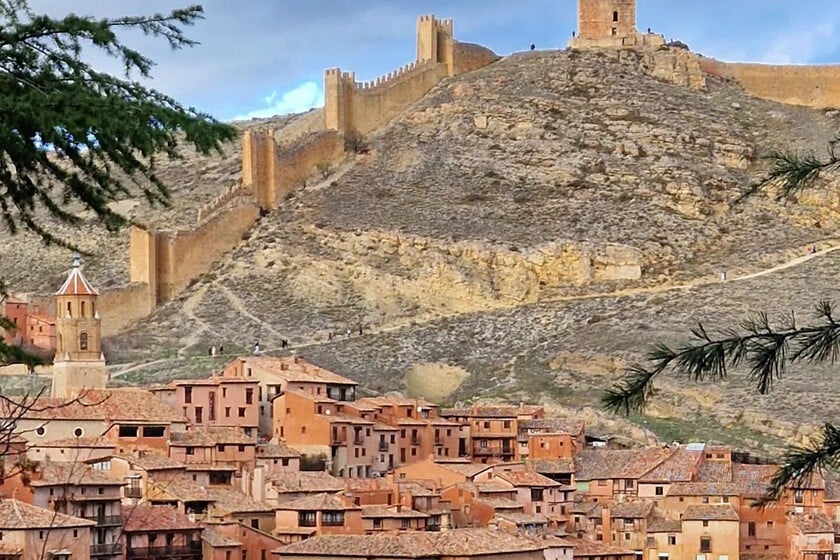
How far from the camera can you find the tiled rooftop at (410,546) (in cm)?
4991

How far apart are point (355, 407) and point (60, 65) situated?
180 ft

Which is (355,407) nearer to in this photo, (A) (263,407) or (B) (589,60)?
(A) (263,407)

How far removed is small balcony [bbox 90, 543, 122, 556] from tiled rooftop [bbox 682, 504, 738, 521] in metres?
17.5

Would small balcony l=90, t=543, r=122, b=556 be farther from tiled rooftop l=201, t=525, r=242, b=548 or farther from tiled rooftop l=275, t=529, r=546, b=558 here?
tiled rooftop l=275, t=529, r=546, b=558

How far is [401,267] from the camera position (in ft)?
285

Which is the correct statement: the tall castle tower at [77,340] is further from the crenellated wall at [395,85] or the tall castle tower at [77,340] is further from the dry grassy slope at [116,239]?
the crenellated wall at [395,85]

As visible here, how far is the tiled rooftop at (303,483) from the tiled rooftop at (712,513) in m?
8.94

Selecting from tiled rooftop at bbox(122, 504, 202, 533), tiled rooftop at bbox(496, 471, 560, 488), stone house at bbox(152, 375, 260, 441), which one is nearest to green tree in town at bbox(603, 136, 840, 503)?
tiled rooftop at bbox(122, 504, 202, 533)

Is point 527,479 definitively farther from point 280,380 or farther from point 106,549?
point 106,549

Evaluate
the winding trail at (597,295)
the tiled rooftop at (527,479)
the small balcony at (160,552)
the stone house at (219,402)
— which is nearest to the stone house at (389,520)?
the small balcony at (160,552)

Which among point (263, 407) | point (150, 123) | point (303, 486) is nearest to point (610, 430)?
point (263, 407)

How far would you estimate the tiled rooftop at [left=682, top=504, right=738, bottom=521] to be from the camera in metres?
59.7

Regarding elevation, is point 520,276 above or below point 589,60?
below

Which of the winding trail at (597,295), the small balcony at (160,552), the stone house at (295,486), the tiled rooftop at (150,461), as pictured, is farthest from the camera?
the winding trail at (597,295)
